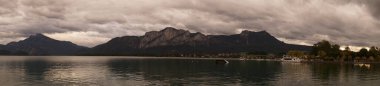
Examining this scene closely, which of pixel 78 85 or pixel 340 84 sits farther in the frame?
pixel 340 84

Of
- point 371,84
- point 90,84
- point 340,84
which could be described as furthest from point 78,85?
point 371,84

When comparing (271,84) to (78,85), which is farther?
(271,84)

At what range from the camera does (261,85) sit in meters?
89.8

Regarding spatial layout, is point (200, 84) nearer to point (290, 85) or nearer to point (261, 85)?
point (261, 85)

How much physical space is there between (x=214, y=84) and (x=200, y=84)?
10.2 ft

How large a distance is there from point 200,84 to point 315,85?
84.5 feet

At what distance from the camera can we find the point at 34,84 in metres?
89.6

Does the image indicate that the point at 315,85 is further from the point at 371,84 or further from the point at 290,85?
the point at 371,84

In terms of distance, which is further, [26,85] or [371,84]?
[371,84]

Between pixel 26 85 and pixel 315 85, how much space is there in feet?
208

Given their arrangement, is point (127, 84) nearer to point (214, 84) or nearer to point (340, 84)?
point (214, 84)

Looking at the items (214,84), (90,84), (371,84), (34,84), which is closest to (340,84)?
(371,84)

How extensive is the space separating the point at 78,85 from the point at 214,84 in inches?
1161

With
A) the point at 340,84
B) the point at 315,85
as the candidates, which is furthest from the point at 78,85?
the point at 340,84
